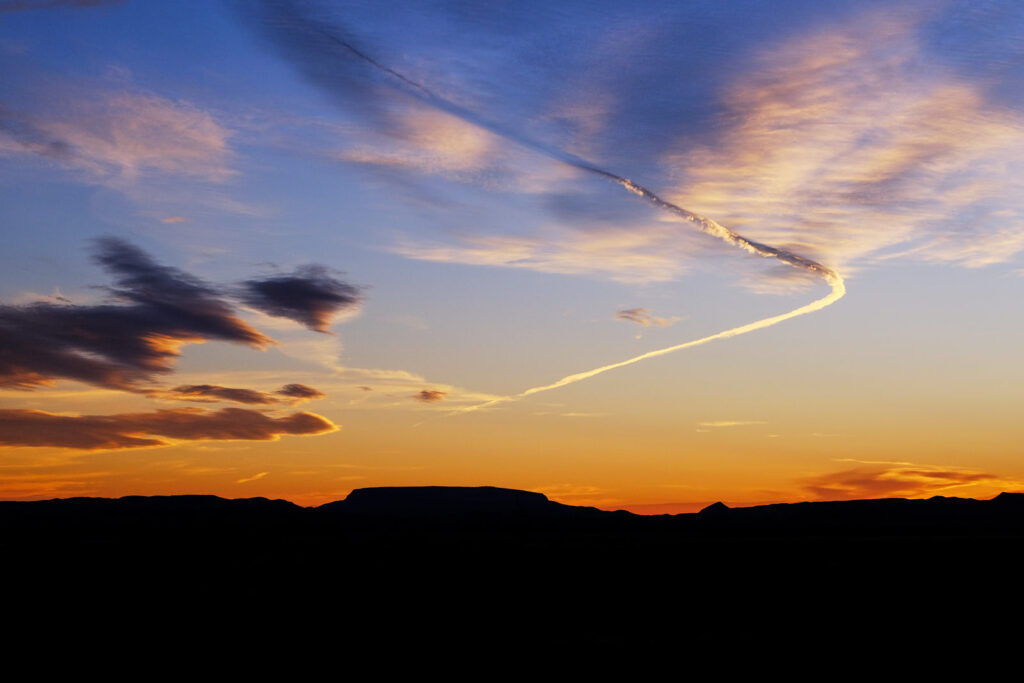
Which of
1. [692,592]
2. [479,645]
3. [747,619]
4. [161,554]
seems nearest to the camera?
[479,645]

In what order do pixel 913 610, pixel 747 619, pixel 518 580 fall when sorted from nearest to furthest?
pixel 747 619 → pixel 913 610 → pixel 518 580

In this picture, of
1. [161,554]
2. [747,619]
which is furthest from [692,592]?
[161,554]

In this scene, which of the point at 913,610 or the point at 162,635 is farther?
the point at 913,610

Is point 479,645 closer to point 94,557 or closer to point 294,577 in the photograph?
point 294,577

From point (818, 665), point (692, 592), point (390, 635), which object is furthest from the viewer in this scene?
point (692, 592)

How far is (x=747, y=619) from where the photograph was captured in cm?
4381

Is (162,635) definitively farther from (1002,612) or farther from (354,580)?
(1002,612)

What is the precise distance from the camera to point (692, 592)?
5494 cm

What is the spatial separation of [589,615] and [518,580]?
14.8 metres

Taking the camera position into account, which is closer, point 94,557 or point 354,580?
point 354,580

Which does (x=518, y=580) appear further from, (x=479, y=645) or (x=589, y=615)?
(x=479, y=645)

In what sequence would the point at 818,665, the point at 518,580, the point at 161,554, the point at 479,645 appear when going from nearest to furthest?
1. the point at 818,665
2. the point at 479,645
3. the point at 518,580
4. the point at 161,554

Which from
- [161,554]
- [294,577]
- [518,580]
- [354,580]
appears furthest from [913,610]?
[161,554]

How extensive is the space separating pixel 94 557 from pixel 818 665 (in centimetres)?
7914
